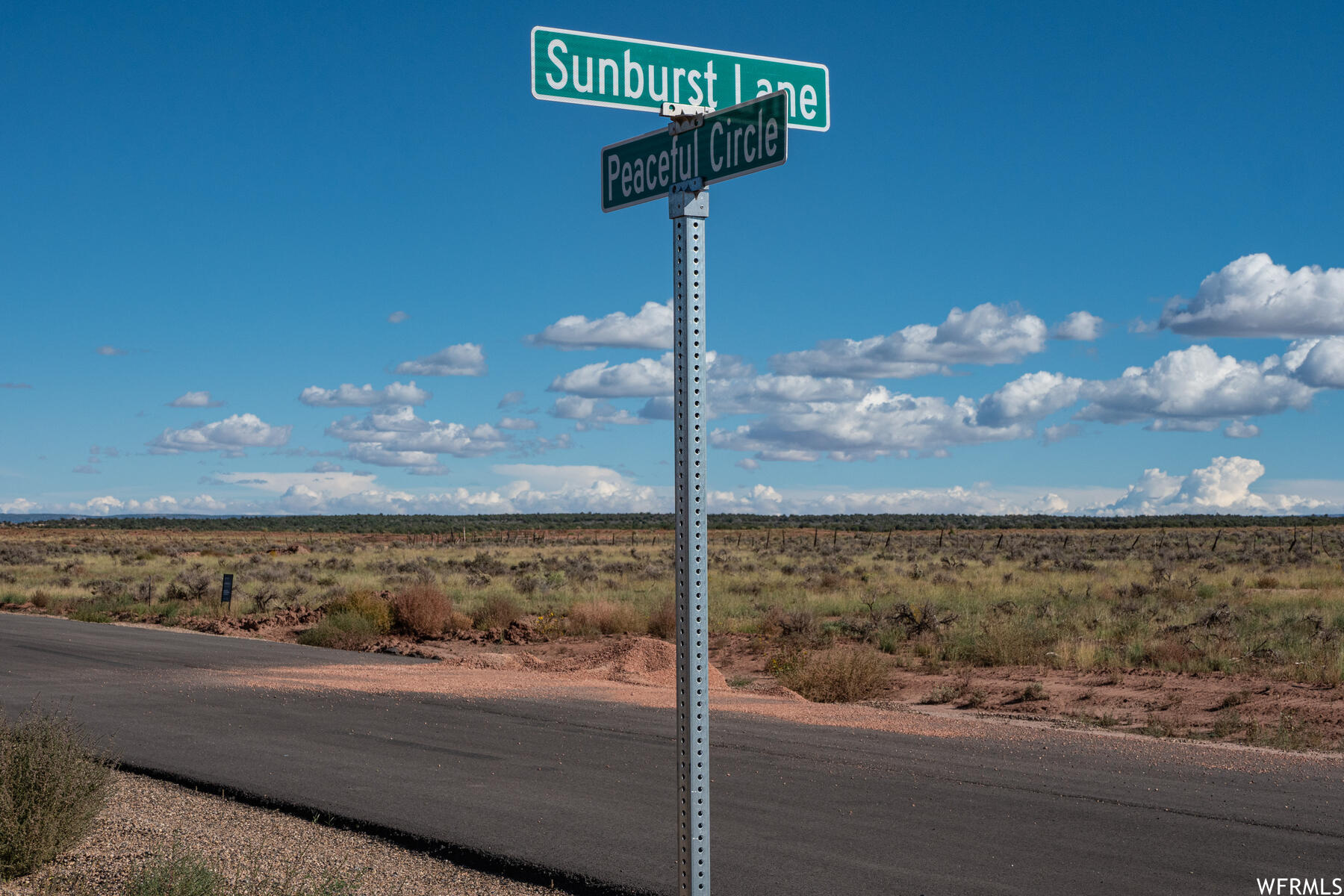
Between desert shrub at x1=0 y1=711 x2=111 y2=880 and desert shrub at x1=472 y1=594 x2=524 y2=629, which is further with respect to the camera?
desert shrub at x1=472 y1=594 x2=524 y2=629

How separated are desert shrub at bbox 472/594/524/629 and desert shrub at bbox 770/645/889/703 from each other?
990cm

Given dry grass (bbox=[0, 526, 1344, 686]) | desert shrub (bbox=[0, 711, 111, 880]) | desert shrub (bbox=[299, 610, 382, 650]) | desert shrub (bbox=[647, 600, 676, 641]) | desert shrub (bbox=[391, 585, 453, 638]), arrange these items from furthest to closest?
desert shrub (bbox=[391, 585, 453, 638]), desert shrub (bbox=[647, 600, 676, 641]), desert shrub (bbox=[299, 610, 382, 650]), dry grass (bbox=[0, 526, 1344, 686]), desert shrub (bbox=[0, 711, 111, 880])

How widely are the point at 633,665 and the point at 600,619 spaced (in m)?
7.10

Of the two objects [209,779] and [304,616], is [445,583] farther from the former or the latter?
[209,779]

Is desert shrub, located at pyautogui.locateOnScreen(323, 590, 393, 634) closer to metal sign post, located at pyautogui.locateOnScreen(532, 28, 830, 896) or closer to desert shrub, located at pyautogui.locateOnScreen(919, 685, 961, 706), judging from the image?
desert shrub, located at pyautogui.locateOnScreen(919, 685, 961, 706)

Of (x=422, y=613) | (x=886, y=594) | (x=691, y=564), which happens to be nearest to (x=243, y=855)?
(x=691, y=564)

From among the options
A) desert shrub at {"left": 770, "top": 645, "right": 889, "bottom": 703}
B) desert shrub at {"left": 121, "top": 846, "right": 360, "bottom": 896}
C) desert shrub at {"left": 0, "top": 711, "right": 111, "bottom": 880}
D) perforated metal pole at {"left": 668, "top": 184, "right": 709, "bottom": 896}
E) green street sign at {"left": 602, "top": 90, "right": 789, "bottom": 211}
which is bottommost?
desert shrub at {"left": 770, "top": 645, "right": 889, "bottom": 703}

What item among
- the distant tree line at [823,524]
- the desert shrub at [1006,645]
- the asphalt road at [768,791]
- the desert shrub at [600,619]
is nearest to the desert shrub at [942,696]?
the desert shrub at [1006,645]

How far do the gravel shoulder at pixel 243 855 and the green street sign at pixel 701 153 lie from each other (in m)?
4.16

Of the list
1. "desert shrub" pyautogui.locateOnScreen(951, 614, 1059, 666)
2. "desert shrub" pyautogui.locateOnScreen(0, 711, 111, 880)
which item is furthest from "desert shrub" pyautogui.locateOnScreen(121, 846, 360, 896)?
"desert shrub" pyautogui.locateOnScreen(951, 614, 1059, 666)

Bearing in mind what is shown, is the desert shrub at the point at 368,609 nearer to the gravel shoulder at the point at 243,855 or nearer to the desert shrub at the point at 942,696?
the desert shrub at the point at 942,696

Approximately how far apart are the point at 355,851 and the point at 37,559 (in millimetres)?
57231

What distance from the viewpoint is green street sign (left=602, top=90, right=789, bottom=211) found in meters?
Result: 3.41

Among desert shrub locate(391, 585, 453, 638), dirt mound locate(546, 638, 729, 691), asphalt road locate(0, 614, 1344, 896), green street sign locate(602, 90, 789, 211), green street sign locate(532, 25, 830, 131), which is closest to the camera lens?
green street sign locate(602, 90, 789, 211)
